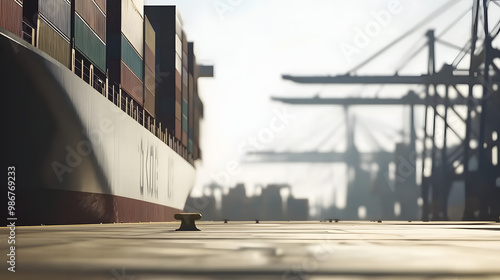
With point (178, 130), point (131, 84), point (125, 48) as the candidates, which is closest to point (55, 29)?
point (125, 48)

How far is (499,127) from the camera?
54.5 metres

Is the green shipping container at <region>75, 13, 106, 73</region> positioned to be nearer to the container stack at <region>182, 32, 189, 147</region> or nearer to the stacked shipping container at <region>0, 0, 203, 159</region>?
the stacked shipping container at <region>0, 0, 203, 159</region>

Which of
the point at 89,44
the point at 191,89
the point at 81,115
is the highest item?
the point at 191,89

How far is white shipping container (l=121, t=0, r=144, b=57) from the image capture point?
41659 mm

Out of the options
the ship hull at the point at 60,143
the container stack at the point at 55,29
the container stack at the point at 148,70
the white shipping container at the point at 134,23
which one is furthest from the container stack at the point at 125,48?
the container stack at the point at 55,29

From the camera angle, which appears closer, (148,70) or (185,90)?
(148,70)

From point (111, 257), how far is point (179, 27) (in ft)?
194

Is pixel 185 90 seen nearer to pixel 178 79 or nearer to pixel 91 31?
pixel 178 79

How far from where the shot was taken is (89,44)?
3353cm

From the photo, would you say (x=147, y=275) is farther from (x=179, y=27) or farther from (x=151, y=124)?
(x=179, y=27)

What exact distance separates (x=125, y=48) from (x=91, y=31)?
23.1ft

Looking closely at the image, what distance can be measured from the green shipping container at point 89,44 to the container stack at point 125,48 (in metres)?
2.92

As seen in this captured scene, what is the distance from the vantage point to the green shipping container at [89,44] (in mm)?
31484

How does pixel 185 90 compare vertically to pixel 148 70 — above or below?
above
